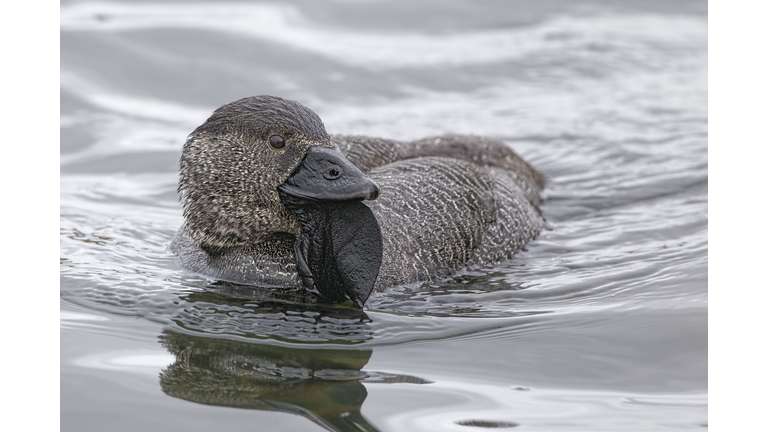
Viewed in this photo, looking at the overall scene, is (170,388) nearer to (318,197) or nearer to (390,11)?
(318,197)

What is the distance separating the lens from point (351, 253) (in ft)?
16.7

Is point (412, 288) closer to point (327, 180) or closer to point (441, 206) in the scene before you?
point (441, 206)

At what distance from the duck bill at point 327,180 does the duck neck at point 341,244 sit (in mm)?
79

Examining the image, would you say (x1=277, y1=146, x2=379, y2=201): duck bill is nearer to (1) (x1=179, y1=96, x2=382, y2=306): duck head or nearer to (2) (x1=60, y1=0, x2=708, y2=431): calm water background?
(1) (x1=179, y1=96, x2=382, y2=306): duck head

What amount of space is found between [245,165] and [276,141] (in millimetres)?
255

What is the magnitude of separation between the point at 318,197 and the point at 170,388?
55.1 inches

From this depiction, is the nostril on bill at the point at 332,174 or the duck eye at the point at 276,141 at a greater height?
the duck eye at the point at 276,141

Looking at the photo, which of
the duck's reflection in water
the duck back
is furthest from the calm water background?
the duck back

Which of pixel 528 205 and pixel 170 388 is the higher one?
pixel 528 205

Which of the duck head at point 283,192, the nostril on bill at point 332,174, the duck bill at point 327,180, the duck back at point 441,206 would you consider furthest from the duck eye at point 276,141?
the duck back at point 441,206

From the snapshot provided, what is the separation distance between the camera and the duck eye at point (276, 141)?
5.13 meters

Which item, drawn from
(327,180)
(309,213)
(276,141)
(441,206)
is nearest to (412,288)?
(441,206)

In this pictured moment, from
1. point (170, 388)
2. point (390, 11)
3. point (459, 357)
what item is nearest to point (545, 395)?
point (459, 357)

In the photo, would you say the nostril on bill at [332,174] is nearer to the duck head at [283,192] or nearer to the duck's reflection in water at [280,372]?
the duck head at [283,192]
